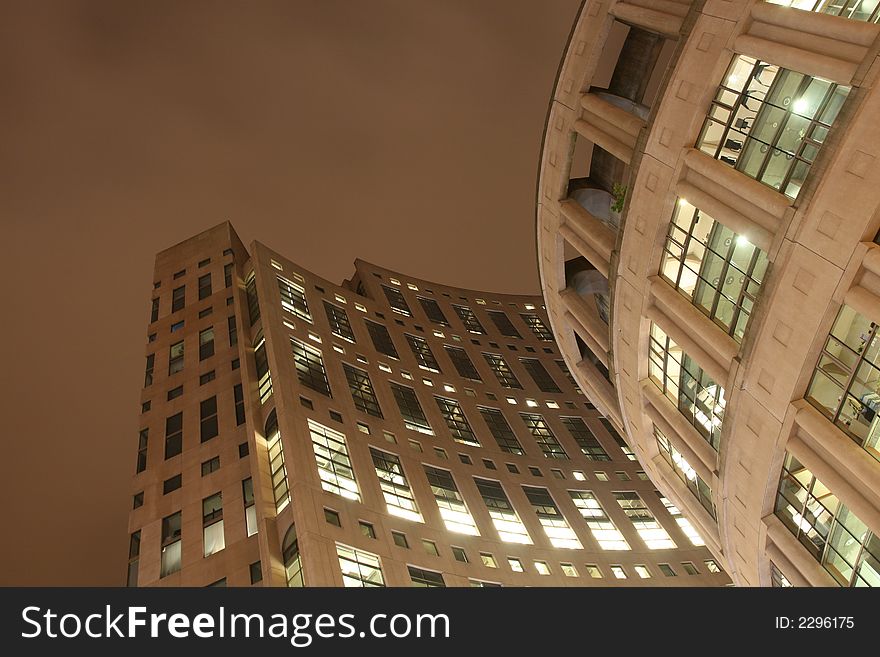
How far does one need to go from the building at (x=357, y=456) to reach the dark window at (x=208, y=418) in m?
0.15

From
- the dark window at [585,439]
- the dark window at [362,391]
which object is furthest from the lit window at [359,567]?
the dark window at [585,439]

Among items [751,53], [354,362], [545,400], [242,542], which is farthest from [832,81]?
[545,400]

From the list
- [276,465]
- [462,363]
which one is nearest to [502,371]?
[462,363]

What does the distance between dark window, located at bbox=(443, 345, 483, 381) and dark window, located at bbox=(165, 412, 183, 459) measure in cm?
2662

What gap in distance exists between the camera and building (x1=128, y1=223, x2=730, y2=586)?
39.7 metres

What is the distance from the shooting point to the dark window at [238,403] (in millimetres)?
48656

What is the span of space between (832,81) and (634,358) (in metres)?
13.7

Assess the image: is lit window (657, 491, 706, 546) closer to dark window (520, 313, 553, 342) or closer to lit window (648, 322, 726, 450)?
lit window (648, 322, 726, 450)

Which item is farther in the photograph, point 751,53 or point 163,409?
point 163,409

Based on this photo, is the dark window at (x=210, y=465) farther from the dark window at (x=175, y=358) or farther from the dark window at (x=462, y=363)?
the dark window at (x=462, y=363)

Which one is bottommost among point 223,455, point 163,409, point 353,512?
point 353,512
